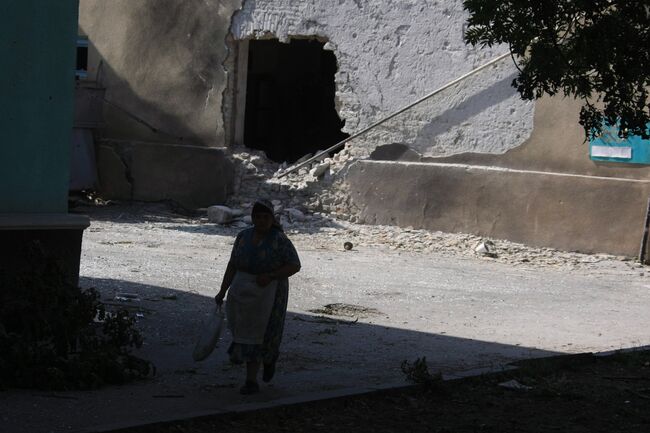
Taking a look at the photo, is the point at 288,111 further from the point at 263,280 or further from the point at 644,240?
the point at 263,280

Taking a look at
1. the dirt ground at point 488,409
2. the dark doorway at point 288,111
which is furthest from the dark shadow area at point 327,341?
the dark doorway at point 288,111

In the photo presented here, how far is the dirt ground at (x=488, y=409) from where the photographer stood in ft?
18.0

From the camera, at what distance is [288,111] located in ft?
66.1

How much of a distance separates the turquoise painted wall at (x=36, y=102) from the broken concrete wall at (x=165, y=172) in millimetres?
8912

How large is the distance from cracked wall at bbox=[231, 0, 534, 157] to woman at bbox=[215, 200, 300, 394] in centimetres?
841

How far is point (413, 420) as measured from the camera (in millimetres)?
5770

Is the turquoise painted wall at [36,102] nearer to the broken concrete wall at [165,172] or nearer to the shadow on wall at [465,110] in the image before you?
the shadow on wall at [465,110]

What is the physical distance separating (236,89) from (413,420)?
36.3 feet

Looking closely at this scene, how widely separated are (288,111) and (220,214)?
5662 millimetres

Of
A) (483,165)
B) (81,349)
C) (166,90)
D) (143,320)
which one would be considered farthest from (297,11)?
(81,349)

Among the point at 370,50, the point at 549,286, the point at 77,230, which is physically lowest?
the point at 549,286

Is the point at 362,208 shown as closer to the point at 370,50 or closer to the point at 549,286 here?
the point at 370,50

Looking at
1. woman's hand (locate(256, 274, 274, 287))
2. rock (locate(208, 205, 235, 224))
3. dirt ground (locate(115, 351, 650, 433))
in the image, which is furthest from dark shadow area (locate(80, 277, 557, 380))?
rock (locate(208, 205, 235, 224))

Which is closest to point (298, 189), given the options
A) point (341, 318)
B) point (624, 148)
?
point (624, 148)
